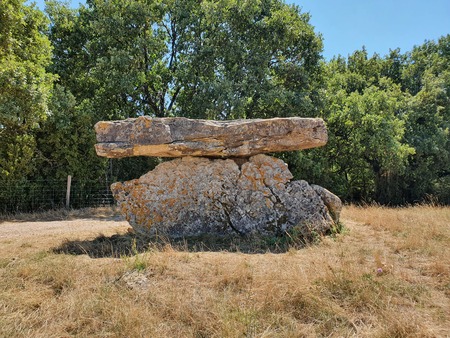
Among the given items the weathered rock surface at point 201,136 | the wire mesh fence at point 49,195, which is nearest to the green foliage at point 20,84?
the wire mesh fence at point 49,195

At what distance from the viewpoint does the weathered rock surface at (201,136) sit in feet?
23.9

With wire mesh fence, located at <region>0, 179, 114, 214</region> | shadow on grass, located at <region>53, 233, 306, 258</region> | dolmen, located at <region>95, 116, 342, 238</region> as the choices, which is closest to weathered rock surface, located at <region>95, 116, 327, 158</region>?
dolmen, located at <region>95, 116, 342, 238</region>

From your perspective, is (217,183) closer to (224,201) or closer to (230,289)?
(224,201)

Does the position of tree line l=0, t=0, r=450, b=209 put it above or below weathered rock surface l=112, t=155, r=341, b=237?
above

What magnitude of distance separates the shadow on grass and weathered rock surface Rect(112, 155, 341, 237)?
0.34 meters

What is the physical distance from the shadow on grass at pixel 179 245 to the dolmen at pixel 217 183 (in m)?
0.33

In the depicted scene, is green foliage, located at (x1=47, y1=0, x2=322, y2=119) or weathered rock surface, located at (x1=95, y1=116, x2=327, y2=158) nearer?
weathered rock surface, located at (x1=95, y1=116, x2=327, y2=158)

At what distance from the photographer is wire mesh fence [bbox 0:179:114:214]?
39.8 ft

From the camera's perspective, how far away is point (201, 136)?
7434 millimetres

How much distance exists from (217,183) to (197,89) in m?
A: 8.46

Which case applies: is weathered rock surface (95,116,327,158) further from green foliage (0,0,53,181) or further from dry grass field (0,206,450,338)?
green foliage (0,0,53,181)

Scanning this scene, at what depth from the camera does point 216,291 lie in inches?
173

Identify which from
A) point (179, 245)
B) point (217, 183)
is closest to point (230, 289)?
point (179, 245)

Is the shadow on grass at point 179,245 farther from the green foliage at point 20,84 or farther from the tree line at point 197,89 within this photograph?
the tree line at point 197,89
